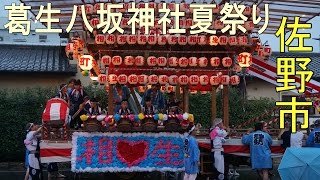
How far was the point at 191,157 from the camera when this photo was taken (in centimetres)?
1190

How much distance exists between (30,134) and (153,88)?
Answer: 4.26 m

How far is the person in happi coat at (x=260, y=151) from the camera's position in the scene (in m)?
13.3

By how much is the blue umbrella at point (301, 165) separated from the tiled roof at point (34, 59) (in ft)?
54.4

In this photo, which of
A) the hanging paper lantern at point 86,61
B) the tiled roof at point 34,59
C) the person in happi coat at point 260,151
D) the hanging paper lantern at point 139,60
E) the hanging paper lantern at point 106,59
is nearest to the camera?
the person in happi coat at point 260,151

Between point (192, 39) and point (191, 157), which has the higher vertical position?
point (192, 39)

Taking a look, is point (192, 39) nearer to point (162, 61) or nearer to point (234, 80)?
point (162, 61)

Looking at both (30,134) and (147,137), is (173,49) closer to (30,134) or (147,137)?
(147,137)

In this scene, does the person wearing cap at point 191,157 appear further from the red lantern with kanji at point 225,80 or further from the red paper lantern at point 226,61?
the red paper lantern at point 226,61

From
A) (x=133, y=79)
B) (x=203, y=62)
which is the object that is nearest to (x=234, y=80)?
(x=203, y=62)

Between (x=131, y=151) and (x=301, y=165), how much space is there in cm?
729

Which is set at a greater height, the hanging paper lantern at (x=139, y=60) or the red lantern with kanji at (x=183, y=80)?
the hanging paper lantern at (x=139, y=60)

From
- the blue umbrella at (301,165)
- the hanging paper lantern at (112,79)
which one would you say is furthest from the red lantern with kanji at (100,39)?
the blue umbrella at (301,165)

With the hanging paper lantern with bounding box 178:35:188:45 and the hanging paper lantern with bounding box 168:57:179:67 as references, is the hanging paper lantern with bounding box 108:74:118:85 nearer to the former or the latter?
the hanging paper lantern with bounding box 168:57:179:67

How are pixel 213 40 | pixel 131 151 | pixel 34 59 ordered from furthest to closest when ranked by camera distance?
pixel 34 59, pixel 213 40, pixel 131 151
